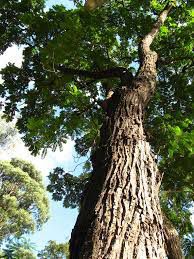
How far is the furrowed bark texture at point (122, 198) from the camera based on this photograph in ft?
10.3

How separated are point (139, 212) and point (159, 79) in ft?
25.7

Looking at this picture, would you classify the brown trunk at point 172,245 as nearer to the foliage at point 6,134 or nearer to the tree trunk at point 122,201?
the tree trunk at point 122,201

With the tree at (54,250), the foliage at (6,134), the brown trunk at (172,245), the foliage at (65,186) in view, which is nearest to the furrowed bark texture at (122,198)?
the brown trunk at (172,245)

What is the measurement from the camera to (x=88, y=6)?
2711 millimetres

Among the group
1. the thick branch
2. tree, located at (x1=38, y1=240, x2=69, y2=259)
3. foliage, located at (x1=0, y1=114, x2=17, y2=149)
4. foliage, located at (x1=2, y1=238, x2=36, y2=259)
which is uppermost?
foliage, located at (x1=0, y1=114, x2=17, y2=149)

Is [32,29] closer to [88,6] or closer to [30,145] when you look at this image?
[30,145]

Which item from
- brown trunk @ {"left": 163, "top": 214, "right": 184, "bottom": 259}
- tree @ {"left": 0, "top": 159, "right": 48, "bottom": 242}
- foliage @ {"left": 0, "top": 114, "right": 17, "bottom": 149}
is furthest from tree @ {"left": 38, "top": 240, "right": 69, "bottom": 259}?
brown trunk @ {"left": 163, "top": 214, "right": 184, "bottom": 259}

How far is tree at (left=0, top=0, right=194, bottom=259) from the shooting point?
351cm

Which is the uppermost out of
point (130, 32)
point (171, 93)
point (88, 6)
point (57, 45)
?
point (130, 32)

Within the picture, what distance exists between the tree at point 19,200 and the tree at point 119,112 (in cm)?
1479

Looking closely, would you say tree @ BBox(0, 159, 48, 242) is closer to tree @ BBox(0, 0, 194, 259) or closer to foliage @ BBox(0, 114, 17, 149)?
foliage @ BBox(0, 114, 17, 149)

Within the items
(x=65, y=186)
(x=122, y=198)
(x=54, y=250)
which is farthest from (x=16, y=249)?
(x=54, y=250)

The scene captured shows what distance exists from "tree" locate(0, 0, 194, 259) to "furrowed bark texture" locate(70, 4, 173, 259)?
0.01m

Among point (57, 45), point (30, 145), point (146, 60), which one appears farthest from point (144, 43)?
point (30, 145)
